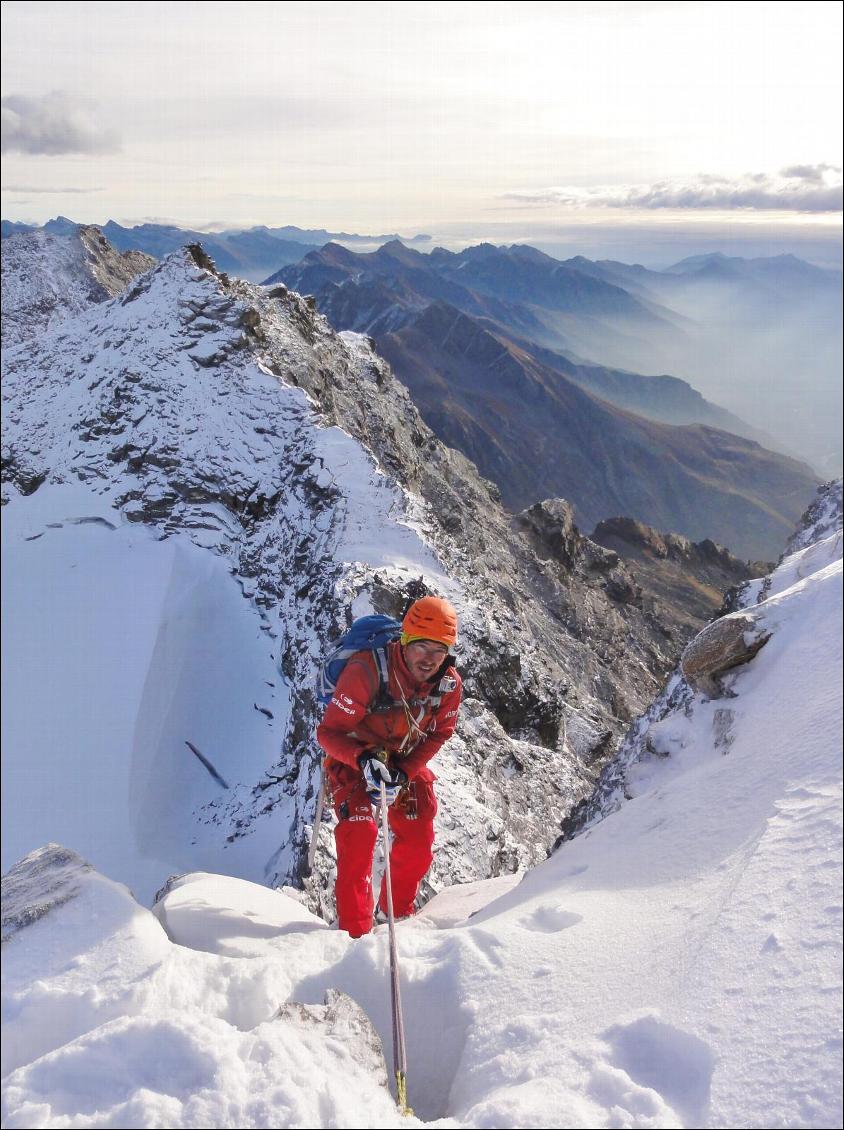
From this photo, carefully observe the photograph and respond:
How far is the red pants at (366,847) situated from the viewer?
7531mm

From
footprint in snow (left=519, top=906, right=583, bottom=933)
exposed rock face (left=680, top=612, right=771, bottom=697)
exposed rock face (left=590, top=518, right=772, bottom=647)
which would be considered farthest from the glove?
exposed rock face (left=590, top=518, right=772, bottom=647)

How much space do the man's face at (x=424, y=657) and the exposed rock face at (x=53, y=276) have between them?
50094 millimetres

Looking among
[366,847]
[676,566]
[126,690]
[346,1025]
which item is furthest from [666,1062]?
[676,566]

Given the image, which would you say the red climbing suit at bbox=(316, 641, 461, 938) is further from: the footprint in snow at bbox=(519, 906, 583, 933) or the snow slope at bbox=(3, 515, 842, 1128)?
the footprint in snow at bbox=(519, 906, 583, 933)

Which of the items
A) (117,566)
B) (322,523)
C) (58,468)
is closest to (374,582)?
(322,523)

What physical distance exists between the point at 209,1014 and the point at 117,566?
19423 millimetres

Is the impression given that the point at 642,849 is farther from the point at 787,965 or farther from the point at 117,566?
the point at 117,566

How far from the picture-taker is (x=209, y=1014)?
4766 millimetres

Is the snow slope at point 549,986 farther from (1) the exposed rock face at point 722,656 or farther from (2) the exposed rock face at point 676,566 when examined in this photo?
(2) the exposed rock face at point 676,566

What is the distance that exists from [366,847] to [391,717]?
1.50 meters

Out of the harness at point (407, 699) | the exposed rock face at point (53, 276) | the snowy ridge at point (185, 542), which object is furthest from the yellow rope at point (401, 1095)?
the exposed rock face at point (53, 276)

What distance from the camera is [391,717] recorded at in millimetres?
8227

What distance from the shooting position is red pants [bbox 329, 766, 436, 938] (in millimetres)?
7531

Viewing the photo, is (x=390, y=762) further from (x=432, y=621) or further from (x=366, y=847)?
(x=432, y=621)
